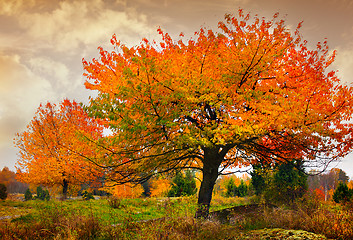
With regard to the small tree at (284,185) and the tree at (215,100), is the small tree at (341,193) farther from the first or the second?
the tree at (215,100)

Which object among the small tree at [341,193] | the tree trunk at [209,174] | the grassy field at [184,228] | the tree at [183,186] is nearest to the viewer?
the grassy field at [184,228]

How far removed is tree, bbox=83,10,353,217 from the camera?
6602mm

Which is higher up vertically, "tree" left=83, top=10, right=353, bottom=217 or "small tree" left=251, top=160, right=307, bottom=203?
"tree" left=83, top=10, right=353, bottom=217

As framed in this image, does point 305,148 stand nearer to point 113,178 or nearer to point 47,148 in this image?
point 113,178

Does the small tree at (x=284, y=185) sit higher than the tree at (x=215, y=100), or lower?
lower

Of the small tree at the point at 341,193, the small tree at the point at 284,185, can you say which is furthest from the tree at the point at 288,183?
the small tree at the point at 341,193

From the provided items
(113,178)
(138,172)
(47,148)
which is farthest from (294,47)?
(47,148)

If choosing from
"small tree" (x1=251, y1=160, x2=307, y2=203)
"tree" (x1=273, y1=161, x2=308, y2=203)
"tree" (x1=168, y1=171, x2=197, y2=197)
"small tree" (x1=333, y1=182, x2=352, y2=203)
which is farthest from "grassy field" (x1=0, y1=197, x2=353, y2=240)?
"tree" (x1=168, y1=171, x2=197, y2=197)

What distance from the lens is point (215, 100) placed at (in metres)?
7.47

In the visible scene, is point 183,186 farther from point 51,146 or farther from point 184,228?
point 184,228

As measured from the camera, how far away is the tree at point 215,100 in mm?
6602

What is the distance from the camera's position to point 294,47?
359 inches

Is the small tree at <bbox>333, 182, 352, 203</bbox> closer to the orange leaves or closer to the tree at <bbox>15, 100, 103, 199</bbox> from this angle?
the orange leaves

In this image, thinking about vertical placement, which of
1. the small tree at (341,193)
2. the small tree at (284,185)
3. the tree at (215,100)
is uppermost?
the tree at (215,100)
